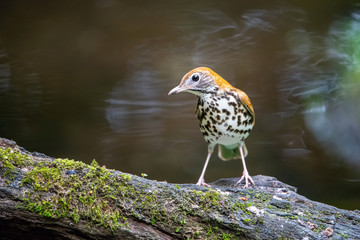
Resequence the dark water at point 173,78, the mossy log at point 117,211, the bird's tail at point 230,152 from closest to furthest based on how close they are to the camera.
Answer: the mossy log at point 117,211 < the bird's tail at point 230,152 < the dark water at point 173,78

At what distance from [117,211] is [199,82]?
38.7 inches

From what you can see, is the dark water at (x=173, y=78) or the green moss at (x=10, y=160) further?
the dark water at (x=173, y=78)

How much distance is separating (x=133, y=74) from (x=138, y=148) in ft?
2.07

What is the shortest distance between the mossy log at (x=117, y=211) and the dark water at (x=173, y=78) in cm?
156

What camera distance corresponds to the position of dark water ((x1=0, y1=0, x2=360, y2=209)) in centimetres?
283

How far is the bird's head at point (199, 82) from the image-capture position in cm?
197

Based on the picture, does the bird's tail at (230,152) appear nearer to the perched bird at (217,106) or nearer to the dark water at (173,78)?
the perched bird at (217,106)

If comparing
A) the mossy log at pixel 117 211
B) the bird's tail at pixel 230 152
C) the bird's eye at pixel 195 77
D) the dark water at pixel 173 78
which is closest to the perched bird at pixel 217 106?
the bird's eye at pixel 195 77

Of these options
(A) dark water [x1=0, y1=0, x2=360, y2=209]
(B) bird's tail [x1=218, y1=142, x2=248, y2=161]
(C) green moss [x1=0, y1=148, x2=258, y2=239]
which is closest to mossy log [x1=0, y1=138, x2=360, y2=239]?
(C) green moss [x1=0, y1=148, x2=258, y2=239]

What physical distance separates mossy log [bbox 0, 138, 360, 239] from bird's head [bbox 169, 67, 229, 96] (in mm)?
724

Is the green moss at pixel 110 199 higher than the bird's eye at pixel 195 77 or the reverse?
the reverse

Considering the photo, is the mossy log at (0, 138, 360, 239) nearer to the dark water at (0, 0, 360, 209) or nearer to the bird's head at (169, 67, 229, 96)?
the bird's head at (169, 67, 229, 96)

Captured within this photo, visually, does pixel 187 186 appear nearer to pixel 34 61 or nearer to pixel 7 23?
pixel 34 61

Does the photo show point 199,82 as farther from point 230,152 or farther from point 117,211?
point 117,211
